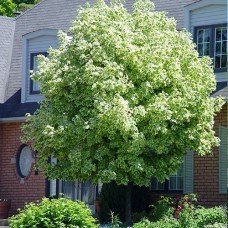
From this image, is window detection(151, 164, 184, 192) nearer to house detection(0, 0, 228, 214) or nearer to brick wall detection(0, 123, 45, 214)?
house detection(0, 0, 228, 214)

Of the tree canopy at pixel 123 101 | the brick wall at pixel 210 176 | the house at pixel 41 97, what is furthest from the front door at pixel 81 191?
the tree canopy at pixel 123 101

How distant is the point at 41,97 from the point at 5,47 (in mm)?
3728

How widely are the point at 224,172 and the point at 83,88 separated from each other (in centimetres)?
517

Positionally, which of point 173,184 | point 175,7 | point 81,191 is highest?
point 175,7

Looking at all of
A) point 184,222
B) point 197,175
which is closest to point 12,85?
point 197,175

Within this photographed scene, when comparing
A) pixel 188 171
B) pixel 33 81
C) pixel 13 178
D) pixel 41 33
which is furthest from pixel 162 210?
pixel 41 33

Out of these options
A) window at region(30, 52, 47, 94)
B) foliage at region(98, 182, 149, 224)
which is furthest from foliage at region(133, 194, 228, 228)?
window at region(30, 52, 47, 94)

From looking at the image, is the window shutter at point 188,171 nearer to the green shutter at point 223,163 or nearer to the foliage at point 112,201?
the green shutter at point 223,163

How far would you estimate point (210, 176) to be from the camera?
25.0 meters

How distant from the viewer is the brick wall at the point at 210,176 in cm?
2480

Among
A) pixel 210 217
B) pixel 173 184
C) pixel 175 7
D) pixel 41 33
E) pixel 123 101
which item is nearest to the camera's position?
pixel 210 217

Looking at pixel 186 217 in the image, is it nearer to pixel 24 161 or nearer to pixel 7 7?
pixel 24 161

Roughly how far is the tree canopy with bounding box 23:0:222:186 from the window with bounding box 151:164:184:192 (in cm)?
294

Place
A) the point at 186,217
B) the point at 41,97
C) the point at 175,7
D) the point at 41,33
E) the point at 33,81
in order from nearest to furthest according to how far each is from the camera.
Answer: the point at 186,217 → the point at 175,7 → the point at 41,33 → the point at 41,97 → the point at 33,81
